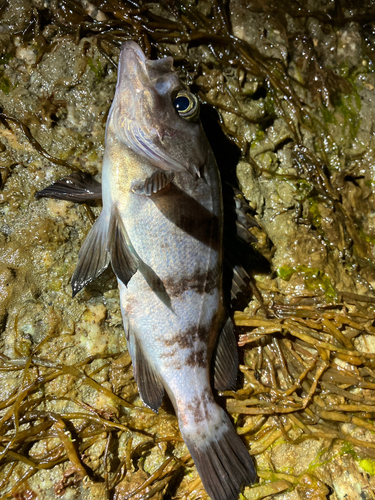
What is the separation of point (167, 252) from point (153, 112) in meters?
0.87

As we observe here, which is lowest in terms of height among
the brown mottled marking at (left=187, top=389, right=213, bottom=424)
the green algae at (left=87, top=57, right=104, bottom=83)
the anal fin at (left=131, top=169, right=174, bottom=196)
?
the brown mottled marking at (left=187, top=389, right=213, bottom=424)

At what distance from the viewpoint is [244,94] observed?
2.79 meters

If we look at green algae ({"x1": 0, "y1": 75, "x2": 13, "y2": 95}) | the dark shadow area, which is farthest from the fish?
green algae ({"x1": 0, "y1": 75, "x2": 13, "y2": 95})

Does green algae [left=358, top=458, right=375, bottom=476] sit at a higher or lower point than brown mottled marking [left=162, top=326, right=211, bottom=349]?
lower

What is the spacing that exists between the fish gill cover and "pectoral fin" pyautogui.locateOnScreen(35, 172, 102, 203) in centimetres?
18

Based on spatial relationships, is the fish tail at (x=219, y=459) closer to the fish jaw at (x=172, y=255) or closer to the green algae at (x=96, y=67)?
the fish jaw at (x=172, y=255)

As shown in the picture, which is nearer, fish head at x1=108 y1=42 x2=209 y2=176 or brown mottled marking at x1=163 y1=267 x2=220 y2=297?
fish head at x1=108 y1=42 x2=209 y2=176

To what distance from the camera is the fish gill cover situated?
2336mm

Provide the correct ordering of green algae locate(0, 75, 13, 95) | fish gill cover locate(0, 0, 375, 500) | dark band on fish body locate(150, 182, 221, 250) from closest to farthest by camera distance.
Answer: dark band on fish body locate(150, 182, 221, 250), fish gill cover locate(0, 0, 375, 500), green algae locate(0, 75, 13, 95)

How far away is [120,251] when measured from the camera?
2.04 meters

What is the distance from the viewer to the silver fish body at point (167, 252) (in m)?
2.05

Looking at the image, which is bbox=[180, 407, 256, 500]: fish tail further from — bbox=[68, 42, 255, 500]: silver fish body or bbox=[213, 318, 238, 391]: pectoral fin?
bbox=[213, 318, 238, 391]: pectoral fin

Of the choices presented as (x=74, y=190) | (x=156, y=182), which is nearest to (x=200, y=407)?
(x=156, y=182)

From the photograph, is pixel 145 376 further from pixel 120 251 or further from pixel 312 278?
pixel 312 278
